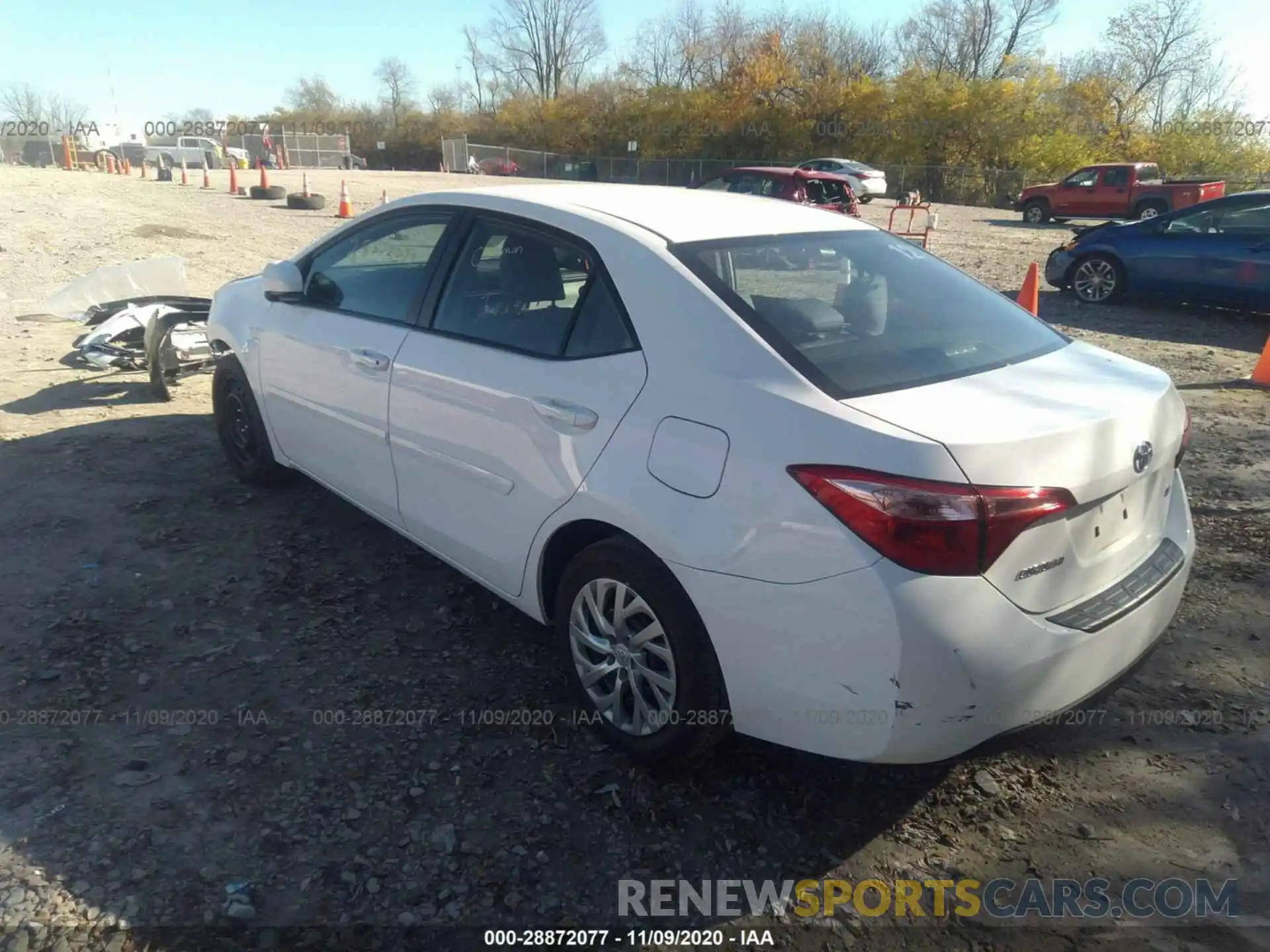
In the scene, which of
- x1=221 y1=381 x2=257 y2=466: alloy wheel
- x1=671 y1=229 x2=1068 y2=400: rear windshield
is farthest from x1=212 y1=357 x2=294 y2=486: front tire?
x1=671 y1=229 x2=1068 y2=400: rear windshield

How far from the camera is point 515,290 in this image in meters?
3.19

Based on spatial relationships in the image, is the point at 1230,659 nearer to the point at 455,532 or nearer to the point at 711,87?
the point at 455,532

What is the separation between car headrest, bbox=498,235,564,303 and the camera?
3.06 metres

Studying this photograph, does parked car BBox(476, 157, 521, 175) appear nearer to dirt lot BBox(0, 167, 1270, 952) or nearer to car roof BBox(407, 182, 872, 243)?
dirt lot BBox(0, 167, 1270, 952)

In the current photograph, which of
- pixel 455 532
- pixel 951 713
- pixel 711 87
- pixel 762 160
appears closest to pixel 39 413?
pixel 455 532

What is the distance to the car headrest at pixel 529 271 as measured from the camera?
121 inches

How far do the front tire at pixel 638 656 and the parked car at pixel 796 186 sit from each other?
611 inches

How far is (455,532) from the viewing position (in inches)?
129

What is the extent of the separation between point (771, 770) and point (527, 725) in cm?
85

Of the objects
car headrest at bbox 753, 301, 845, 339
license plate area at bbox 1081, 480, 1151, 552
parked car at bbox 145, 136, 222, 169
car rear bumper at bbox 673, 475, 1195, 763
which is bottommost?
car rear bumper at bbox 673, 475, 1195, 763

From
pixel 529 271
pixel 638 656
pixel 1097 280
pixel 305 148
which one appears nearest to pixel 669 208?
pixel 529 271

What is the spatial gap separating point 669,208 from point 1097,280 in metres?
10.1

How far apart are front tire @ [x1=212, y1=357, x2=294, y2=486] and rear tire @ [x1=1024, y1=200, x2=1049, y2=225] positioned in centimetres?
2705

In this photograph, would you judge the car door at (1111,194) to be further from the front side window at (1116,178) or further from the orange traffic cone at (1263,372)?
the orange traffic cone at (1263,372)
